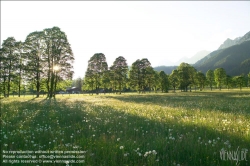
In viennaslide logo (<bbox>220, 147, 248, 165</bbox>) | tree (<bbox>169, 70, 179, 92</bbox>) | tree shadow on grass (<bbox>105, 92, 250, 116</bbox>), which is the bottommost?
tree shadow on grass (<bbox>105, 92, 250, 116</bbox>)

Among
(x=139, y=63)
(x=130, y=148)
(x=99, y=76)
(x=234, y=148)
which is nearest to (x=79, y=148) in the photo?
(x=130, y=148)

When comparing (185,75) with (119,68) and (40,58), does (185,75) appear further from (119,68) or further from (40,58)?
(40,58)

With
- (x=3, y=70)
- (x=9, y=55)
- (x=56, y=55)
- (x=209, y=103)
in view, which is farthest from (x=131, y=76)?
(x=209, y=103)

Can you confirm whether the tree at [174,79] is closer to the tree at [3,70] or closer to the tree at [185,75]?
the tree at [185,75]

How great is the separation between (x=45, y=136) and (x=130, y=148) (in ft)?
11.9

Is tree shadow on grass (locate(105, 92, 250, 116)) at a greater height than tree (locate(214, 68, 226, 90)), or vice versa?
tree (locate(214, 68, 226, 90))

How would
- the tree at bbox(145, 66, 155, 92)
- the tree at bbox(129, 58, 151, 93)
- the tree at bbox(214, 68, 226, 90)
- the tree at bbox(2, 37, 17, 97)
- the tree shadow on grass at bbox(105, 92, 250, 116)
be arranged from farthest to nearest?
the tree at bbox(214, 68, 226, 90) → the tree at bbox(129, 58, 151, 93) → the tree at bbox(145, 66, 155, 92) → the tree at bbox(2, 37, 17, 97) → the tree shadow on grass at bbox(105, 92, 250, 116)

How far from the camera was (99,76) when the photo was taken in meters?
76.9

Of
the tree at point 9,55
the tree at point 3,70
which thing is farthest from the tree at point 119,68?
the tree at point 3,70

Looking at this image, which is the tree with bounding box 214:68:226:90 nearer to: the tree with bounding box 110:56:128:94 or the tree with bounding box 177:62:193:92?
the tree with bounding box 177:62:193:92

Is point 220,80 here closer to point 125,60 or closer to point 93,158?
point 125,60

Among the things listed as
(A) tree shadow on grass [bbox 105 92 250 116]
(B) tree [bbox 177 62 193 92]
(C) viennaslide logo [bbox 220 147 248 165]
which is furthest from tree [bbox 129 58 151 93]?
(C) viennaslide logo [bbox 220 147 248 165]

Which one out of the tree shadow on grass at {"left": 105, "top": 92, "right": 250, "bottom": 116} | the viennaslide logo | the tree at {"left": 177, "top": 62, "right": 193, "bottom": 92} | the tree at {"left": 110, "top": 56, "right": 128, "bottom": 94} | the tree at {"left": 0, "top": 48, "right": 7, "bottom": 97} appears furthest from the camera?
the tree at {"left": 177, "top": 62, "right": 193, "bottom": 92}

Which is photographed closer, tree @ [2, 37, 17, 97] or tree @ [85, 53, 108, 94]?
tree @ [2, 37, 17, 97]
